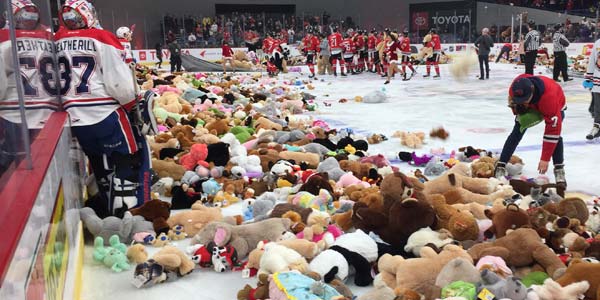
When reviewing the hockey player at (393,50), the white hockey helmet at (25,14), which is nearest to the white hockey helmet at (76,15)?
the white hockey helmet at (25,14)

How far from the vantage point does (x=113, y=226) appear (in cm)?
349

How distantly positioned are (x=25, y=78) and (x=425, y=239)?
81.0 inches

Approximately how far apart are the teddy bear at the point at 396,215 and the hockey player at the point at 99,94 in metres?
1.59

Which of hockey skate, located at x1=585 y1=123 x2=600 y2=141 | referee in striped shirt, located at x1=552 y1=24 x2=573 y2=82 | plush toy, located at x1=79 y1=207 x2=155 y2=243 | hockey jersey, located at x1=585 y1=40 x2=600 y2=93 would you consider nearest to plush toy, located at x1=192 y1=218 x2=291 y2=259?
plush toy, located at x1=79 y1=207 x2=155 y2=243

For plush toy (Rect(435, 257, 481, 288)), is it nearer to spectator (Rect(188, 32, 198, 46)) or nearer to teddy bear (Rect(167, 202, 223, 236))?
teddy bear (Rect(167, 202, 223, 236))

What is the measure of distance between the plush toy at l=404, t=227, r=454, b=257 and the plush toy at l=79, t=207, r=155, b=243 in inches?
63.3

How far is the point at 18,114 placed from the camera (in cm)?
190

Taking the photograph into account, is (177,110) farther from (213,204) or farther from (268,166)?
(213,204)

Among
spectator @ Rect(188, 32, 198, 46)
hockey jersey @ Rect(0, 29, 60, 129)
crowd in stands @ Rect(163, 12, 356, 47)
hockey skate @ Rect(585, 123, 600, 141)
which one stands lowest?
hockey skate @ Rect(585, 123, 600, 141)

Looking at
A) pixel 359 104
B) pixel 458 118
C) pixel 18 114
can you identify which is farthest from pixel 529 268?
pixel 359 104

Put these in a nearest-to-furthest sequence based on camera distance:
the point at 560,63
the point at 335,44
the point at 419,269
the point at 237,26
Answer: the point at 419,269 → the point at 560,63 → the point at 335,44 → the point at 237,26

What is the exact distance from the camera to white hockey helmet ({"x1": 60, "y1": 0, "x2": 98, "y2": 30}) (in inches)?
143

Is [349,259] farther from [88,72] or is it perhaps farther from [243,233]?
[88,72]

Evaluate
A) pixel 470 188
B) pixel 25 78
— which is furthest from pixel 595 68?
pixel 25 78
